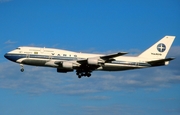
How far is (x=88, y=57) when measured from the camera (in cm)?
6812

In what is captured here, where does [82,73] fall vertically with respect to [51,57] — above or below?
below

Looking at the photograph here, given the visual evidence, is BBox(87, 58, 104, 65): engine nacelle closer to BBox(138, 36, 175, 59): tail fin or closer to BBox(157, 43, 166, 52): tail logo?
BBox(138, 36, 175, 59): tail fin

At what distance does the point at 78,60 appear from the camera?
65.8 meters

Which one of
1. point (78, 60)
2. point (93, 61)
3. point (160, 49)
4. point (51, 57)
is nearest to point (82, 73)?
point (78, 60)

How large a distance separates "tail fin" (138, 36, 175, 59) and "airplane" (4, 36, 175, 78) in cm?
147

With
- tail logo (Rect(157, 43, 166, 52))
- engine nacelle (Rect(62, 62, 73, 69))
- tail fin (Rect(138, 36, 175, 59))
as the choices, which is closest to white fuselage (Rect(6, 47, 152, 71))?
engine nacelle (Rect(62, 62, 73, 69))

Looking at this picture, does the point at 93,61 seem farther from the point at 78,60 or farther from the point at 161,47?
the point at 161,47

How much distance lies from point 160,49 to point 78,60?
17887 mm

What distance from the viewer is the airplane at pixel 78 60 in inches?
2534

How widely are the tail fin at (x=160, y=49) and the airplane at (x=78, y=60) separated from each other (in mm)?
1465

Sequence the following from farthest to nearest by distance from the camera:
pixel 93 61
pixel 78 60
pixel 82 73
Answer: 1. pixel 82 73
2. pixel 78 60
3. pixel 93 61

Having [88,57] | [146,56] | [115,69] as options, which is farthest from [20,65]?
[146,56]

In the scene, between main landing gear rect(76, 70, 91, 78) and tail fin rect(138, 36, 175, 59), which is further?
tail fin rect(138, 36, 175, 59)

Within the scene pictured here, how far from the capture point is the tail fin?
241 feet
